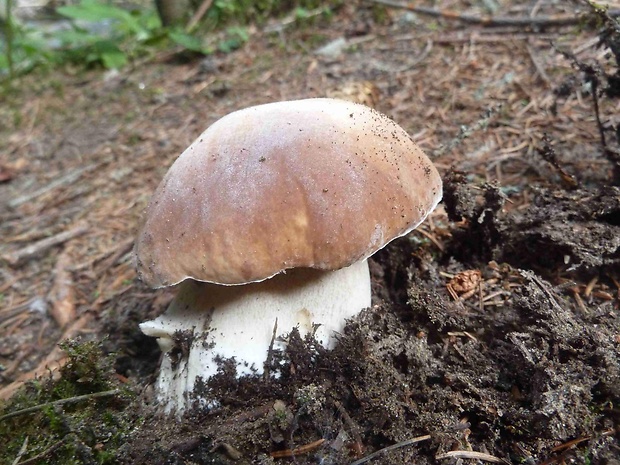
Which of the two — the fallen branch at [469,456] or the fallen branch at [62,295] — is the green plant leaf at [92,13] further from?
the fallen branch at [469,456]

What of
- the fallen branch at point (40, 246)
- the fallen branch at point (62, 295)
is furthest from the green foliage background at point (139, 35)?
the fallen branch at point (62, 295)

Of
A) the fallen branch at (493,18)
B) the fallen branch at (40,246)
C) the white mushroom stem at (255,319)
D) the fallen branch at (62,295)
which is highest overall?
the fallen branch at (493,18)

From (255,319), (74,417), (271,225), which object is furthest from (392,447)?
(74,417)

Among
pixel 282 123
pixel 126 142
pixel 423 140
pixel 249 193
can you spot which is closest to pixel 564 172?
pixel 423 140

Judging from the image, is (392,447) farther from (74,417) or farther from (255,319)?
(74,417)

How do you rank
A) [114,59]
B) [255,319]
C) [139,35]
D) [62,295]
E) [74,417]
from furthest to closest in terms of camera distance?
[139,35]
[114,59]
[62,295]
[255,319]
[74,417]

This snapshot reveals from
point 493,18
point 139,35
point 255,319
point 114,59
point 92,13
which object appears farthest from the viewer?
point 139,35

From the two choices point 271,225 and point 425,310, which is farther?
point 425,310

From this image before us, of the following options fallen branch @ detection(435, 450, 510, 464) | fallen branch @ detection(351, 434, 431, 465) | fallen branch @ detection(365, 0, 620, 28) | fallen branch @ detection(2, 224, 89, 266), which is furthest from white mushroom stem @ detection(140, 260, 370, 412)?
fallen branch @ detection(365, 0, 620, 28)
